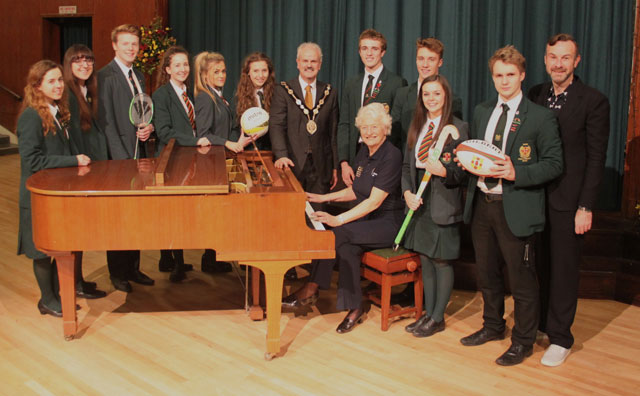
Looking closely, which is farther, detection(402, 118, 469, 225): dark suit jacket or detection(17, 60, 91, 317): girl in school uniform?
detection(17, 60, 91, 317): girl in school uniform

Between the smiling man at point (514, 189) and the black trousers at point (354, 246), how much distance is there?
0.53 metres

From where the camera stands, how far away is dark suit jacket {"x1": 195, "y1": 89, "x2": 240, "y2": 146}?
4559 mm

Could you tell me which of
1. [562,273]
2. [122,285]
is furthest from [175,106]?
[562,273]

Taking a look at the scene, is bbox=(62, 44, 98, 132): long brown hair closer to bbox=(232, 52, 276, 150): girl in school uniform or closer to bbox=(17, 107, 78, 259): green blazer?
bbox=(17, 107, 78, 259): green blazer

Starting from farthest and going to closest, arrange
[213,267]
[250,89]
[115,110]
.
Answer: [213,267] < [250,89] < [115,110]

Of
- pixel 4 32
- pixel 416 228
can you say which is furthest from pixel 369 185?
pixel 4 32

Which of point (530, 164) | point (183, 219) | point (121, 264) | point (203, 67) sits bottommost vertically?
point (121, 264)

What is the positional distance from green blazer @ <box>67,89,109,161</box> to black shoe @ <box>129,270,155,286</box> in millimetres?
848

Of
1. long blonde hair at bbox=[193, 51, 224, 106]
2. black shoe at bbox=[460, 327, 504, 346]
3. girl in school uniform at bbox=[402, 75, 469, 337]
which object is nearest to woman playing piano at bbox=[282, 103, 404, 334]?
girl in school uniform at bbox=[402, 75, 469, 337]

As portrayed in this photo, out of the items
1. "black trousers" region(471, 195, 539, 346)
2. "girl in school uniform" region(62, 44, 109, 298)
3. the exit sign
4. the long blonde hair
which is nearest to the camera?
"black trousers" region(471, 195, 539, 346)

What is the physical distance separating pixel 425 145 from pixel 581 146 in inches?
31.5

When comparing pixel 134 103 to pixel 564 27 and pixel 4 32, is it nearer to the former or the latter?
pixel 564 27

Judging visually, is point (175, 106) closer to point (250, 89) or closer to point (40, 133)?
point (250, 89)

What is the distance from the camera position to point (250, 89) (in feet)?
15.0
